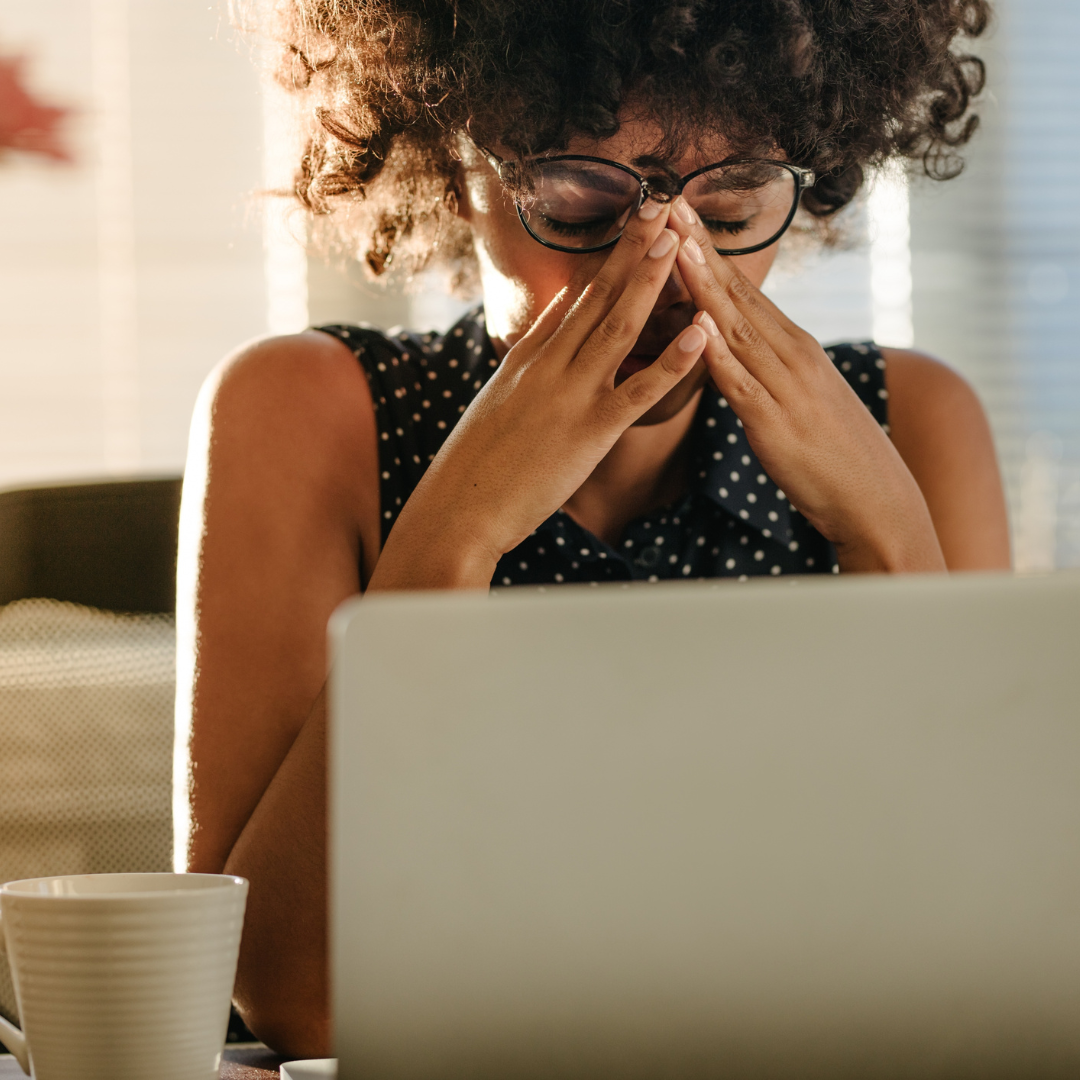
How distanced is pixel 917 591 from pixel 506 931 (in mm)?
147

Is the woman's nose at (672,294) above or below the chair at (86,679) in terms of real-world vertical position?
above

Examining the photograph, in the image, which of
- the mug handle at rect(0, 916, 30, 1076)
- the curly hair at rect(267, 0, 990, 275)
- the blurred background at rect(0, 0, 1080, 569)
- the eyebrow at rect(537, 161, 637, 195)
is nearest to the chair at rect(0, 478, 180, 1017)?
→ the curly hair at rect(267, 0, 990, 275)

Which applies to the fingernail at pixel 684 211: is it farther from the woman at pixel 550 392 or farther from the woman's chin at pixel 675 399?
the woman's chin at pixel 675 399

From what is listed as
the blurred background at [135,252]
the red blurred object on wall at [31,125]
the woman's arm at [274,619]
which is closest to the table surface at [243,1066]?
the woman's arm at [274,619]

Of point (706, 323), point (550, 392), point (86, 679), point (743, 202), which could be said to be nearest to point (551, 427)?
point (550, 392)

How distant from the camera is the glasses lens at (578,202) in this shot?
2.78 ft

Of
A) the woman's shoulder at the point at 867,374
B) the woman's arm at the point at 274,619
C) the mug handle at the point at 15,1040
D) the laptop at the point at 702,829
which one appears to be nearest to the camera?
the laptop at the point at 702,829

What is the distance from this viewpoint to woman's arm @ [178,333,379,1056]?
0.74 m

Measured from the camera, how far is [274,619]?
0.90 meters

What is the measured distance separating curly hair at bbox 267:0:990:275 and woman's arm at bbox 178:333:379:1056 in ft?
0.64

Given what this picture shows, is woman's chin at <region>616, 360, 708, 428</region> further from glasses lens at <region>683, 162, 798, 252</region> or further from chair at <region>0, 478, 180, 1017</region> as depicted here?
chair at <region>0, 478, 180, 1017</region>

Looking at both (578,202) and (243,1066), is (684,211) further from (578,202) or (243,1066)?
(243,1066)

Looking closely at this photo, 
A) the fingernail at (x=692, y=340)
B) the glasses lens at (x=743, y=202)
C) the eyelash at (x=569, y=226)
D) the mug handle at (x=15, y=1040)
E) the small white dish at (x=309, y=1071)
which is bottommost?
the small white dish at (x=309, y=1071)

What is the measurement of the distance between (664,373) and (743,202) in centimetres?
18
